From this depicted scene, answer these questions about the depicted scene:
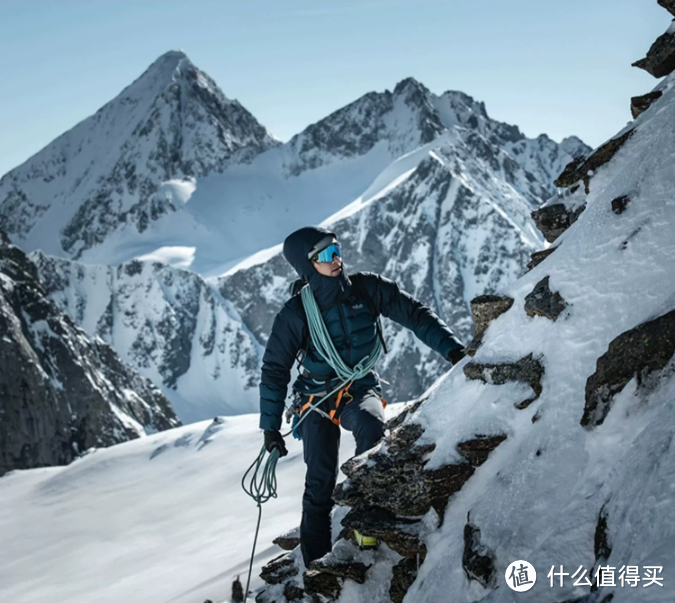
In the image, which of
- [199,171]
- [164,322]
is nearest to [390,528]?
[164,322]

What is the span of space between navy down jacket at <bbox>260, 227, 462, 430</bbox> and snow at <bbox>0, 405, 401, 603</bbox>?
137 inches

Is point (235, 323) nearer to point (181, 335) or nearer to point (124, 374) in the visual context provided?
point (181, 335)

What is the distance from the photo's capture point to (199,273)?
12788 centimetres

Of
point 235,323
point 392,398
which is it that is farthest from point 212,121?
point 392,398

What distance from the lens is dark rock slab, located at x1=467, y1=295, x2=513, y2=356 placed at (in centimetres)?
466

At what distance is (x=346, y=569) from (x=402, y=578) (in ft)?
1.39

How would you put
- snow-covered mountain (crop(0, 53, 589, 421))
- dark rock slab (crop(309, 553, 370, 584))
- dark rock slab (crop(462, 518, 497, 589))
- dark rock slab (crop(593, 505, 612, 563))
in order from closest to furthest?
dark rock slab (crop(593, 505, 612, 563))
dark rock slab (crop(462, 518, 497, 589))
dark rock slab (crop(309, 553, 370, 584))
snow-covered mountain (crop(0, 53, 589, 421))

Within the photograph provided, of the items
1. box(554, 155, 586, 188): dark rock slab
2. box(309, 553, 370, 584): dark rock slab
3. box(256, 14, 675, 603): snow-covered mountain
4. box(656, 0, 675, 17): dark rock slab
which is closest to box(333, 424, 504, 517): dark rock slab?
box(256, 14, 675, 603): snow-covered mountain

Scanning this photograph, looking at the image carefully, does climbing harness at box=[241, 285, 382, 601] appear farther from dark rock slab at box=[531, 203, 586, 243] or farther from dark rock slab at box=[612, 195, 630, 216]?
dark rock slab at box=[612, 195, 630, 216]

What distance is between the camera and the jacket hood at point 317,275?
5242mm

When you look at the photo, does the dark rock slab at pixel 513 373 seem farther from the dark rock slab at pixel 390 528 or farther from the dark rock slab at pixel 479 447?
the dark rock slab at pixel 390 528

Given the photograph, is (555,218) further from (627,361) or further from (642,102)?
(627,361)

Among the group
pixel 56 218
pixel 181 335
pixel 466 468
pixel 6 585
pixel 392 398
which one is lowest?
pixel 392 398

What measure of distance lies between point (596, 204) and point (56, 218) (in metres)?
170
